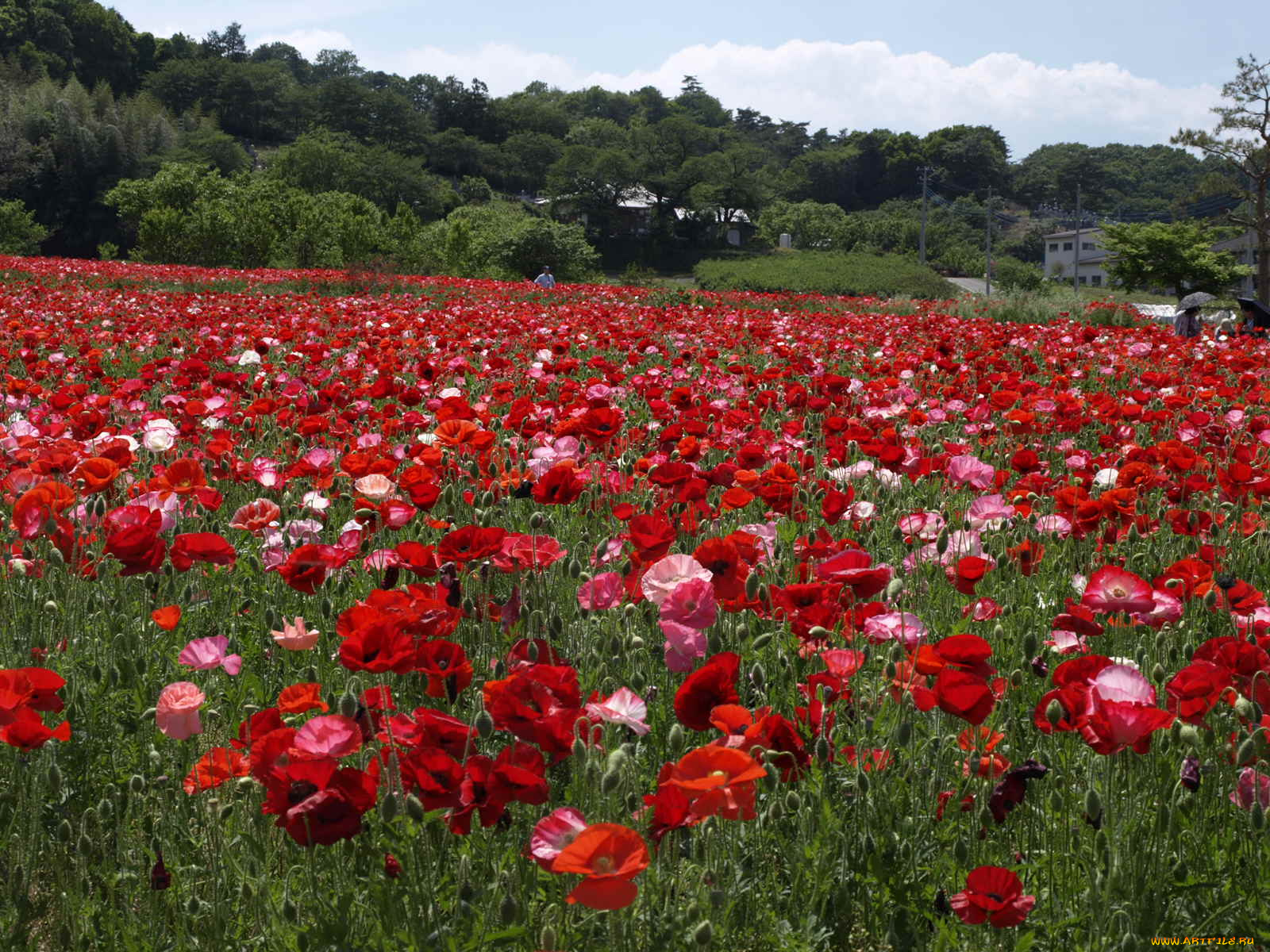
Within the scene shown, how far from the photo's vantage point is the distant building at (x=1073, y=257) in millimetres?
104312

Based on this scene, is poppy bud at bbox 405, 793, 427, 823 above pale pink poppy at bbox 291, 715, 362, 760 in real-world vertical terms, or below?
below

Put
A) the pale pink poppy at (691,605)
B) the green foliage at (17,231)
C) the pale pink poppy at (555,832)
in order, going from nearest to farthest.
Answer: the pale pink poppy at (555,832), the pale pink poppy at (691,605), the green foliage at (17,231)

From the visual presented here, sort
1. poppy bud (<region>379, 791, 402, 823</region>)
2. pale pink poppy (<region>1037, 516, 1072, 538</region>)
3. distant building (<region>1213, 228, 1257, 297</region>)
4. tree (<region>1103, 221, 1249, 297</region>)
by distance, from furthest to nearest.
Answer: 1. distant building (<region>1213, 228, 1257, 297</region>)
2. tree (<region>1103, 221, 1249, 297</region>)
3. pale pink poppy (<region>1037, 516, 1072, 538</region>)
4. poppy bud (<region>379, 791, 402, 823</region>)

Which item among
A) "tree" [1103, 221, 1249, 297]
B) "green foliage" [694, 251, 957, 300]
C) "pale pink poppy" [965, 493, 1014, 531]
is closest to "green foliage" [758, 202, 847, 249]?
"green foliage" [694, 251, 957, 300]

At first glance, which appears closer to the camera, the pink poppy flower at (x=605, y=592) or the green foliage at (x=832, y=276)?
the pink poppy flower at (x=605, y=592)

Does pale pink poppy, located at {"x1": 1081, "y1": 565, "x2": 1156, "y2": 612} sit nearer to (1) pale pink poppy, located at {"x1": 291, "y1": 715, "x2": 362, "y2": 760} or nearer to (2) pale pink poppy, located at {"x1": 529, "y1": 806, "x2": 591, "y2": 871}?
(2) pale pink poppy, located at {"x1": 529, "y1": 806, "x2": 591, "y2": 871}

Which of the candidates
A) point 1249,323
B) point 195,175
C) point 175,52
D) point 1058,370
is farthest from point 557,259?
point 175,52

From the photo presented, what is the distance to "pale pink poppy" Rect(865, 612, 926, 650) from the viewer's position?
7.00ft

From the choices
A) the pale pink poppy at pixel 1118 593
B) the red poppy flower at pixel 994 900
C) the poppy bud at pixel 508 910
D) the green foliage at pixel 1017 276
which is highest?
the green foliage at pixel 1017 276

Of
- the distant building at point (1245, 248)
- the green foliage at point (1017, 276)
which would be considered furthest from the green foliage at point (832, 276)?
the distant building at point (1245, 248)

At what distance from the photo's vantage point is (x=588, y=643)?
2.64 meters

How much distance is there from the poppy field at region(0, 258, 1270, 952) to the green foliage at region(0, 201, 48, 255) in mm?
55131

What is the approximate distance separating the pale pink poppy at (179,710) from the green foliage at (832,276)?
4879 centimetres

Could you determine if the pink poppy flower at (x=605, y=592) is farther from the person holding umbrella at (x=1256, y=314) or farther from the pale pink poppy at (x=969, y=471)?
the person holding umbrella at (x=1256, y=314)
